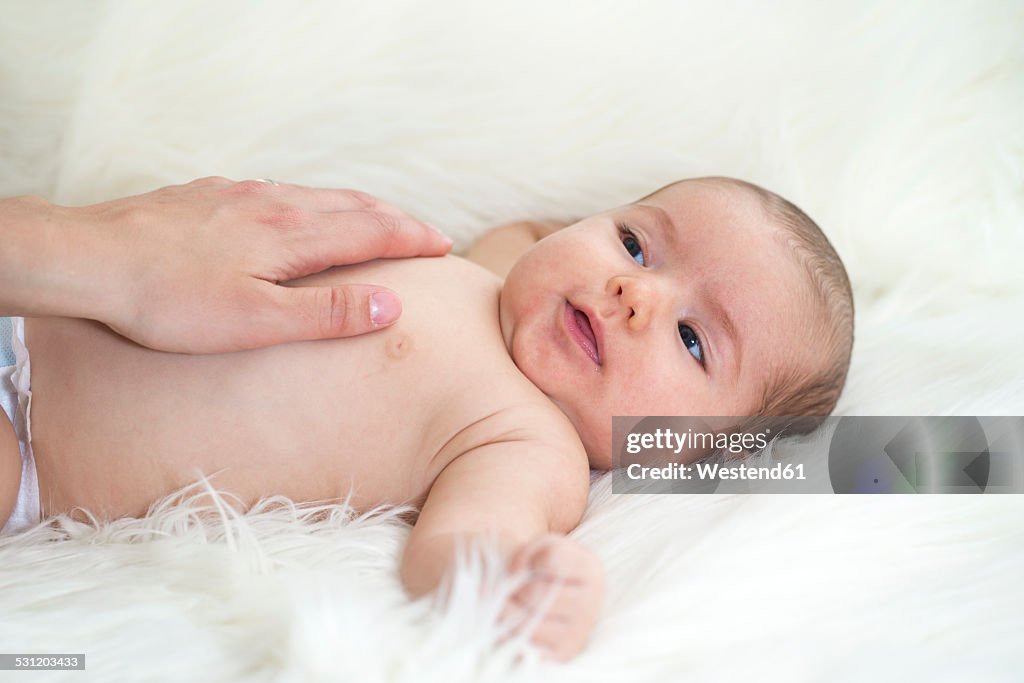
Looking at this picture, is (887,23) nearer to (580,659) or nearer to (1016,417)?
(1016,417)

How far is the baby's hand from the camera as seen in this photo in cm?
78

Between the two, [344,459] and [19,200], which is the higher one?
[19,200]

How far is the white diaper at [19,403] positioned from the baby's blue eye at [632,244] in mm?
852

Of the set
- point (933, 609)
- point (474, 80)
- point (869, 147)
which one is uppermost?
point (474, 80)

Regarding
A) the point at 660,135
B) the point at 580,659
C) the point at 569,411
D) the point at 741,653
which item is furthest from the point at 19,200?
the point at 660,135

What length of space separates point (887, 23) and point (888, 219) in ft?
1.28

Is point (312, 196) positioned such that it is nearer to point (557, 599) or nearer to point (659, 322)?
point (659, 322)

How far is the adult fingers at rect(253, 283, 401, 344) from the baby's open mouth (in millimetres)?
251

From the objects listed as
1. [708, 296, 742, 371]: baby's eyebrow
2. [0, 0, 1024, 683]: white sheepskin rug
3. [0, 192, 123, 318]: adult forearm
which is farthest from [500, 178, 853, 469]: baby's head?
[0, 192, 123, 318]: adult forearm

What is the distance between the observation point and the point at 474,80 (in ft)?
5.38

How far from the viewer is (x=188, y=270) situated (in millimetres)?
1031

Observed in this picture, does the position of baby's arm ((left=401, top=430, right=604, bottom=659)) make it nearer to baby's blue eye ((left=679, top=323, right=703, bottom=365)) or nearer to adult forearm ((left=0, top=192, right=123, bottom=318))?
baby's blue eye ((left=679, top=323, right=703, bottom=365))

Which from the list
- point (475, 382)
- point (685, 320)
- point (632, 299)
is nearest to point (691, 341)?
point (685, 320)

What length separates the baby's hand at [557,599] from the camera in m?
0.78
